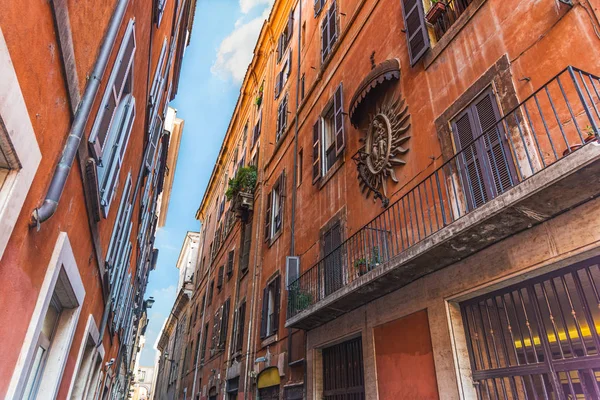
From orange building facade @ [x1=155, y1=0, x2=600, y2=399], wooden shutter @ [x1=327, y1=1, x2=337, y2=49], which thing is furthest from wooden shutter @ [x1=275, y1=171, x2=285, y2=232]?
wooden shutter @ [x1=327, y1=1, x2=337, y2=49]

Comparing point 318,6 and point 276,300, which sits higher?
point 318,6

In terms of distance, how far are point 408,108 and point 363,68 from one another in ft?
9.15

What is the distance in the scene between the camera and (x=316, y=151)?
1160 cm

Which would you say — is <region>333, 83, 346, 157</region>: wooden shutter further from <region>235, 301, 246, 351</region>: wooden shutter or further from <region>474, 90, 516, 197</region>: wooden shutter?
<region>235, 301, 246, 351</region>: wooden shutter

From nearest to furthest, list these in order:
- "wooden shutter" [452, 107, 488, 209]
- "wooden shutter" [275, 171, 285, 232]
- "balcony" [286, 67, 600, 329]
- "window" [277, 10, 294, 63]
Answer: "balcony" [286, 67, 600, 329] < "wooden shutter" [452, 107, 488, 209] < "wooden shutter" [275, 171, 285, 232] < "window" [277, 10, 294, 63]

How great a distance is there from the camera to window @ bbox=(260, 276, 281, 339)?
38.7 ft

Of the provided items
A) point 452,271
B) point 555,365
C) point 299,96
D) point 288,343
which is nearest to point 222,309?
point 288,343

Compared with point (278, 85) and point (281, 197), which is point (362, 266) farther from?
point (278, 85)

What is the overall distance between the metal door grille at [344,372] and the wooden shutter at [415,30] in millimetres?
5336

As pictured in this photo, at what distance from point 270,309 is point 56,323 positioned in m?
7.73

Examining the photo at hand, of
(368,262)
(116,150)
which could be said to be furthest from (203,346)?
(116,150)

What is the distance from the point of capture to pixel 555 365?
4.06 metres

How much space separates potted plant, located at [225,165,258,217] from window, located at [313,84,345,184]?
6147 millimetres

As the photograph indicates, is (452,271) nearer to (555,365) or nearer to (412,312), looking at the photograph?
(412,312)
